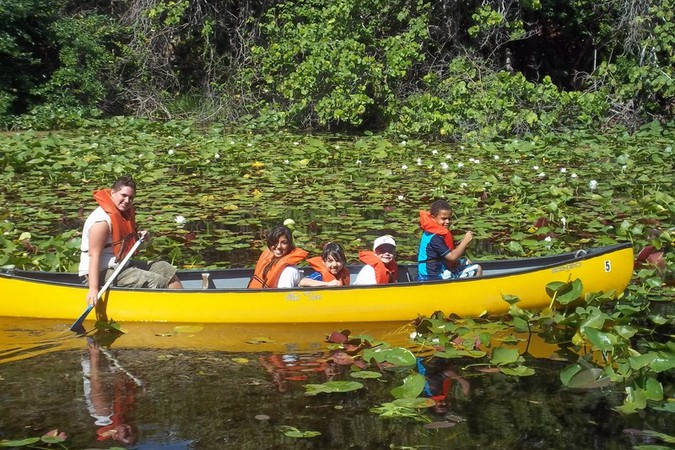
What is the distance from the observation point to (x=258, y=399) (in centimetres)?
600

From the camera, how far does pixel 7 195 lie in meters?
11.6

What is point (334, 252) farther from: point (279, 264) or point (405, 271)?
point (405, 271)

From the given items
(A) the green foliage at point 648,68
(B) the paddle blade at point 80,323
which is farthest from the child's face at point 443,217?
(A) the green foliage at point 648,68

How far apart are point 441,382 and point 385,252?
5.58 ft

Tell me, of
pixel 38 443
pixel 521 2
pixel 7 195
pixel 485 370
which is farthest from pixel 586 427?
pixel 521 2

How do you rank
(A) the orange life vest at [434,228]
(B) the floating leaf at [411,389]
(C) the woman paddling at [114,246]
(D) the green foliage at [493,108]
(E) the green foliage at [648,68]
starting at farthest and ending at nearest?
1. (D) the green foliage at [493,108]
2. (E) the green foliage at [648,68]
3. (A) the orange life vest at [434,228]
4. (C) the woman paddling at [114,246]
5. (B) the floating leaf at [411,389]

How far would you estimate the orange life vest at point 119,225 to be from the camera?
7711mm

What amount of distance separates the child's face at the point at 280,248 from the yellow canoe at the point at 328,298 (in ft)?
1.39

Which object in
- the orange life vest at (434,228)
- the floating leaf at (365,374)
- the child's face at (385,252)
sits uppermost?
the orange life vest at (434,228)

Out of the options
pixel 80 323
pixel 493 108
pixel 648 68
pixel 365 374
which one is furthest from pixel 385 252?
pixel 648 68

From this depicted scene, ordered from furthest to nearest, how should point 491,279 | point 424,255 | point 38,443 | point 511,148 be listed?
point 511,148, point 424,255, point 491,279, point 38,443

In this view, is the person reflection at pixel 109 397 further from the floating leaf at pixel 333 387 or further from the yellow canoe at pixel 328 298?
the floating leaf at pixel 333 387

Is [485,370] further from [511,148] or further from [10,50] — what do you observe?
[10,50]

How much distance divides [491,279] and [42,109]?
11727 millimetres
